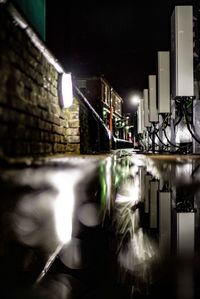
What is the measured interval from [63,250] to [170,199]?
83 cm

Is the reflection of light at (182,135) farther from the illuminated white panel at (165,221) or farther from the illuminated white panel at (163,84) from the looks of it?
the illuminated white panel at (165,221)

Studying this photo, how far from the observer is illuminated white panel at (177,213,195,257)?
0.71 m

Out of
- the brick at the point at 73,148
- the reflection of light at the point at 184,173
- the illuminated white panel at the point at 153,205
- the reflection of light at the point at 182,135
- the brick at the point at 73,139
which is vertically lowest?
the illuminated white panel at the point at 153,205

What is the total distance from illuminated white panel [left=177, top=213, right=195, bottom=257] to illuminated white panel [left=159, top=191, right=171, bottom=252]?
1.0 inches

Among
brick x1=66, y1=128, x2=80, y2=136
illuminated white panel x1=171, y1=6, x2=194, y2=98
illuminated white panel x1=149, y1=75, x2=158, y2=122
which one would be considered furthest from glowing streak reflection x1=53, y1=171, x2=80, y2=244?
illuminated white panel x1=149, y1=75, x2=158, y2=122

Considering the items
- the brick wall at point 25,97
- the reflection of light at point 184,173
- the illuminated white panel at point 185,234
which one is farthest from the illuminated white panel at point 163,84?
the illuminated white panel at point 185,234

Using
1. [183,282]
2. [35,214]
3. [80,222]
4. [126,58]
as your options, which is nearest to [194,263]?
[183,282]

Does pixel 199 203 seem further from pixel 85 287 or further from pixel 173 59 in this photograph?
pixel 173 59

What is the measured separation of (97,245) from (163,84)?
934 cm

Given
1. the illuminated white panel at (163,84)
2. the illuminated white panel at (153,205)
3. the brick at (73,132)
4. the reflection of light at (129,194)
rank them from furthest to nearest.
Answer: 1. the illuminated white panel at (163,84)
2. the brick at (73,132)
3. the reflection of light at (129,194)
4. the illuminated white panel at (153,205)

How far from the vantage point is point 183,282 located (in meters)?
0.51

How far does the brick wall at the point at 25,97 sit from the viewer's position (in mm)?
3299

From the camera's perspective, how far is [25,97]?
394cm

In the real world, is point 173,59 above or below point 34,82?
above
